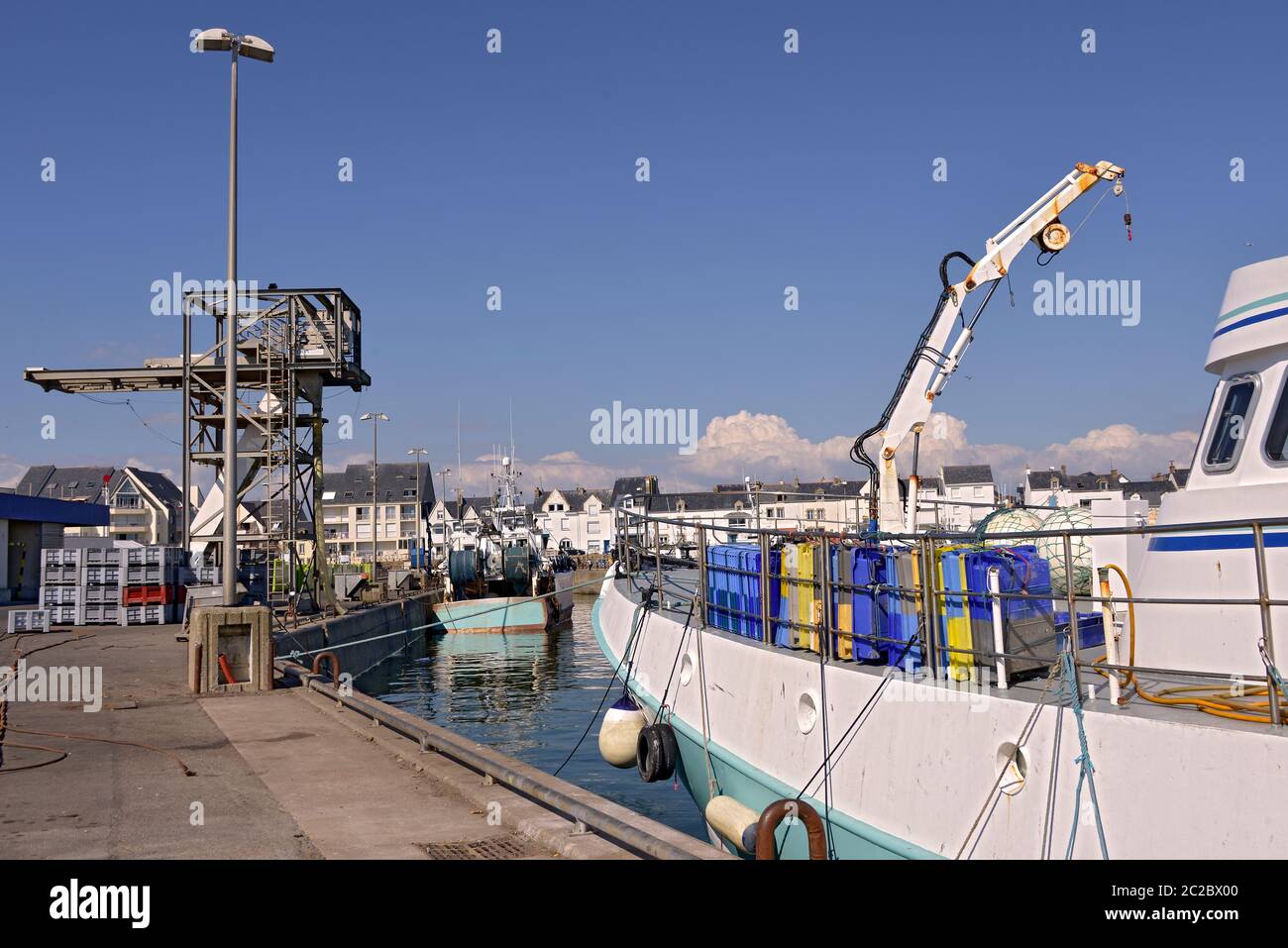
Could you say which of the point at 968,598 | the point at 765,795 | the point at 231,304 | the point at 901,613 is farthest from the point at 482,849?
the point at 231,304

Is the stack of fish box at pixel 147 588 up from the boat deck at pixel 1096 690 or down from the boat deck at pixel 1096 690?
down

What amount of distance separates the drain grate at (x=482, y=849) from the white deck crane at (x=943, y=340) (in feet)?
29.5

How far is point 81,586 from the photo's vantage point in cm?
2925

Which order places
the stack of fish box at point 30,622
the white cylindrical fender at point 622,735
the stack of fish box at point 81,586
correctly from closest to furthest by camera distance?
1. the white cylindrical fender at point 622,735
2. the stack of fish box at point 30,622
3. the stack of fish box at point 81,586

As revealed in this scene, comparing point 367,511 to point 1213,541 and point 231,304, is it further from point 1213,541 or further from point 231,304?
point 1213,541

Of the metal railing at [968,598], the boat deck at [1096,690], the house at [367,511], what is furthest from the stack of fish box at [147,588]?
the house at [367,511]

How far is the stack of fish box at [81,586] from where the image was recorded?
2919 cm

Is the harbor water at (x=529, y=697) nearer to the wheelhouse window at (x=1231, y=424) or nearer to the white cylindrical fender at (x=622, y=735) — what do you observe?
the white cylindrical fender at (x=622, y=735)

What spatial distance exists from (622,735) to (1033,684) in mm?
5450

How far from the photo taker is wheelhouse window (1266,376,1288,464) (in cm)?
707

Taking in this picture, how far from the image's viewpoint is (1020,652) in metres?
7.66

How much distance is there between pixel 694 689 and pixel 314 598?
81.6 feet

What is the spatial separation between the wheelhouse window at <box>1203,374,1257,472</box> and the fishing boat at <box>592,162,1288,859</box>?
14mm

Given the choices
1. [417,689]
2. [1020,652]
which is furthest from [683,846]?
[417,689]
